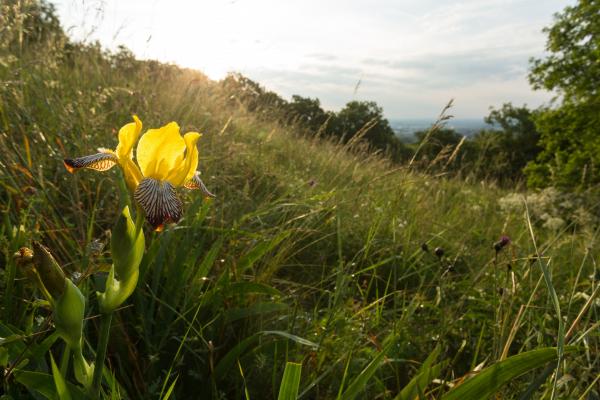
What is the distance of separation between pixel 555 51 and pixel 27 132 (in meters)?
13.3

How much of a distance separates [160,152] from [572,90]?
13005mm

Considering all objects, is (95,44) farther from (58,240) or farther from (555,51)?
(555,51)

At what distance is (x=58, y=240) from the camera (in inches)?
59.6

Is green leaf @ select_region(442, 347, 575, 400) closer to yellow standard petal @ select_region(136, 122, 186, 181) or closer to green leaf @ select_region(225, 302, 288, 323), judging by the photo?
green leaf @ select_region(225, 302, 288, 323)

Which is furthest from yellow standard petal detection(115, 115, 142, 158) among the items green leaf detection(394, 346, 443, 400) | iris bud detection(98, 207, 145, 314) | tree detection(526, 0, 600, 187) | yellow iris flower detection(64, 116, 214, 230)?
tree detection(526, 0, 600, 187)

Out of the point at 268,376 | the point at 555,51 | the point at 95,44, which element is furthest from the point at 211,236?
the point at 555,51

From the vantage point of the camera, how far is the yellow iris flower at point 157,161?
3.01 feet

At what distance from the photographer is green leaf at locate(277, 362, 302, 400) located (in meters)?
0.96

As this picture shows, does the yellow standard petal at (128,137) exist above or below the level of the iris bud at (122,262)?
above

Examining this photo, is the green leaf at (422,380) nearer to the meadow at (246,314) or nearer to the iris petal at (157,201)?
the meadow at (246,314)

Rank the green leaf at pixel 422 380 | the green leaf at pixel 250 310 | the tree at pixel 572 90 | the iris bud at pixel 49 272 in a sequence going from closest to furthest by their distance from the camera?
the iris bud at pixel 49 272 < the green leaf at pixel 422 380 < the green leaf at pixel 250 310 < the tree at pixel 572 90

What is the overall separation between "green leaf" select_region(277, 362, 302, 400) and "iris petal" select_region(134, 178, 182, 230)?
0.40 m

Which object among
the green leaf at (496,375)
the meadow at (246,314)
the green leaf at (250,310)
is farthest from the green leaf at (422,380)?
the green leaf at (250,310)

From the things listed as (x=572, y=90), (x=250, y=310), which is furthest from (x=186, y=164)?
(x=572, y=90)
